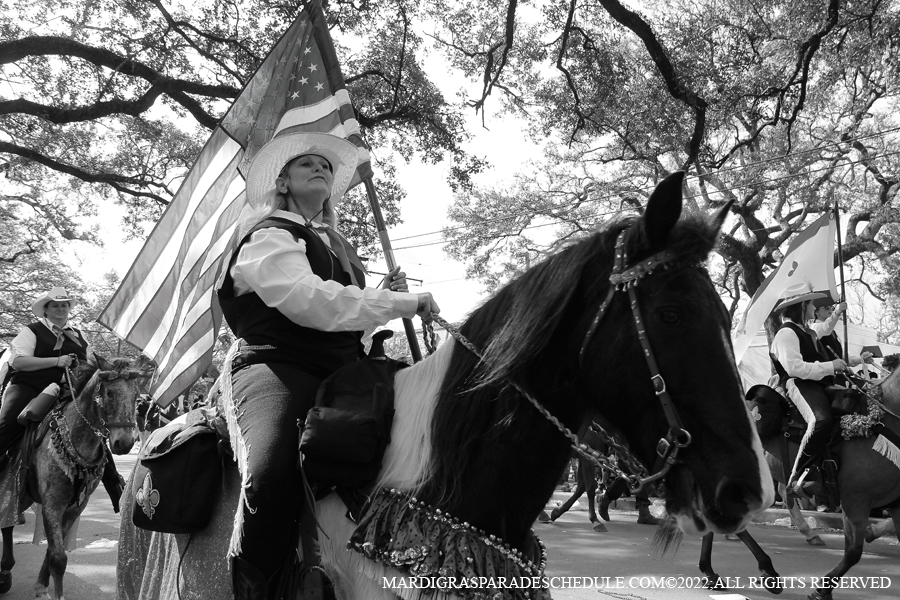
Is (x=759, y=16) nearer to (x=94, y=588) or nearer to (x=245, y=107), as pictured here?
(x=245, y=107)

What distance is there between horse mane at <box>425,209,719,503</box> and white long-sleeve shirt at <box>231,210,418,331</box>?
0.30 m

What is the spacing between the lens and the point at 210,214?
4.34 metres

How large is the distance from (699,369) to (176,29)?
12106 mm

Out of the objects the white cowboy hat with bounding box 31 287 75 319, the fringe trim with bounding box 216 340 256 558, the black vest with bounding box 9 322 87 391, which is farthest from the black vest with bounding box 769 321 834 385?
the white cowboy hat with bounding box 31 287 75 319

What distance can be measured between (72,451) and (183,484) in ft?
15.7

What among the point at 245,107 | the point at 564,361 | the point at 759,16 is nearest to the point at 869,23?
the point at 759,16

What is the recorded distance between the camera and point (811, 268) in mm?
8266

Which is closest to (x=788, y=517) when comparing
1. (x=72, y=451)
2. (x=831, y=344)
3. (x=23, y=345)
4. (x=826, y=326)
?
(x=831, y=344)

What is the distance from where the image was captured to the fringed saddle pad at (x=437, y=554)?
1996 millimetres

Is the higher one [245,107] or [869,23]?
→ [869,23]

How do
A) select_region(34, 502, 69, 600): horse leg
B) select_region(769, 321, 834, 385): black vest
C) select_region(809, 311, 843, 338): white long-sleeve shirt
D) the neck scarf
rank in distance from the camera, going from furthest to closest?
1. select_region(809, 311, 843, 338): white long-sleeve shirt
2. select_region(769, 321, 834, 385): black vest
3. select_region(34, 502, 69, 600): horse leg
4. the neck scarf

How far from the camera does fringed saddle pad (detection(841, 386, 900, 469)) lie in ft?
22.7

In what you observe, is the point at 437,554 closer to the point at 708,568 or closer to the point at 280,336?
the point at 280,336

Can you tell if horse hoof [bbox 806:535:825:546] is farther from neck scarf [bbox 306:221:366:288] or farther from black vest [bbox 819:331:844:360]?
neck scarf [bbox 306:221:366:288]
